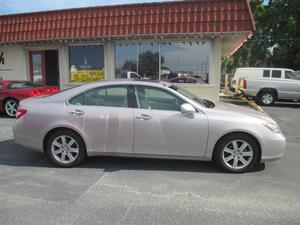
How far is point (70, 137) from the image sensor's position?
486 centimetres

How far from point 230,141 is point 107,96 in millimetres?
2194

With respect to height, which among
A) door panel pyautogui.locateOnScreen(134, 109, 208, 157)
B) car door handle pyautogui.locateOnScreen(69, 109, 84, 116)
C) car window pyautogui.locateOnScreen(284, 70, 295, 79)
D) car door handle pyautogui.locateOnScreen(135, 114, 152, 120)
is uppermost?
car window pyautogui.locateOnScreen(284, 70, 295, 79)

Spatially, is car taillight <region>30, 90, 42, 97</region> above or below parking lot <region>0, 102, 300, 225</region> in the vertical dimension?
above

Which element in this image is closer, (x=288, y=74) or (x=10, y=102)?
(x=10, y=102)

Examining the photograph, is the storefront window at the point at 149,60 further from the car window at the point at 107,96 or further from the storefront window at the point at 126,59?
the car window at the point at 107,96

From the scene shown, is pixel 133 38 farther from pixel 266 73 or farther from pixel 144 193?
pixel 266 73

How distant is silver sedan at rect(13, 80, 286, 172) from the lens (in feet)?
15.0

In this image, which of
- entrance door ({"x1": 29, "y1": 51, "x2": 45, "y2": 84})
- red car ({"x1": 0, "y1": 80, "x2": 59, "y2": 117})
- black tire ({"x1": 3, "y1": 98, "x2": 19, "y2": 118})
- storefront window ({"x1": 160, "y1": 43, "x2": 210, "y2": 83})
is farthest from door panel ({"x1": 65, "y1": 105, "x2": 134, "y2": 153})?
entrance door ({"x1": 29, "y1": 51, "x2": 45, "y2": 84})

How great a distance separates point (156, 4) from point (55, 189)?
8.63m

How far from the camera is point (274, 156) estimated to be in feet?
15.1

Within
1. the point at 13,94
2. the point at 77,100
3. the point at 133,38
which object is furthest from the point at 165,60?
the point at 77,100

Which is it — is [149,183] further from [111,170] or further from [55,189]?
[55,189]

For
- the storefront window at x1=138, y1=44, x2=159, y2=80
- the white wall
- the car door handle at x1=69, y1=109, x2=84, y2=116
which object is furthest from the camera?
the white wall

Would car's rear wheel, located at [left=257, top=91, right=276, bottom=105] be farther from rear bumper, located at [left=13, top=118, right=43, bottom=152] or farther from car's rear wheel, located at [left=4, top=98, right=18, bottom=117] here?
rear bumper, located at [left=13, top=118, right=43, bottom=152]
